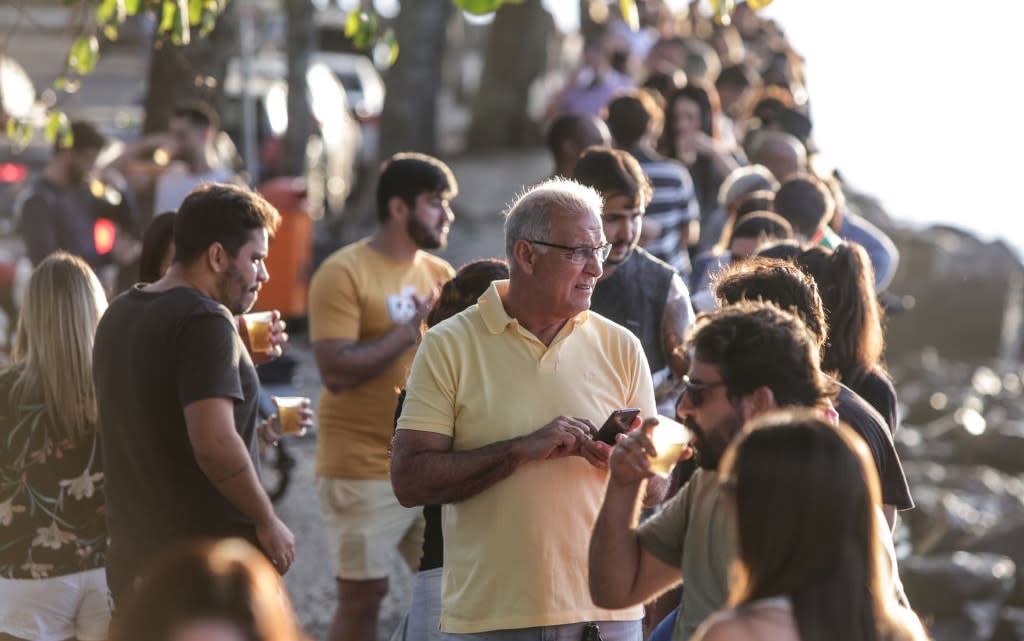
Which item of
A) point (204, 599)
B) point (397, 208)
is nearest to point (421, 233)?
point (397, 208)

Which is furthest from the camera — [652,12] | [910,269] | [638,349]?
[910,269]

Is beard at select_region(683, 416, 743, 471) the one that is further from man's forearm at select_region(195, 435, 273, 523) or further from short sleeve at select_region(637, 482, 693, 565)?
man's forearm at select_region(195, 435, 273, 523)

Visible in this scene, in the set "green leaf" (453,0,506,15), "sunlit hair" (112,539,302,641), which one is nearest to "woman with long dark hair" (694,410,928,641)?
"sunlit hair" (112,539,302,641)

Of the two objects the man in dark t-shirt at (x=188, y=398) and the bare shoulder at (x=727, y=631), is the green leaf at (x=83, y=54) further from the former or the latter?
the bare shoulder at (x=727, y=631)

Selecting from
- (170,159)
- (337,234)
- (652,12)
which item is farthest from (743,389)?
(652,12)

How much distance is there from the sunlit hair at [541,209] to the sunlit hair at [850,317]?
912 millimetres

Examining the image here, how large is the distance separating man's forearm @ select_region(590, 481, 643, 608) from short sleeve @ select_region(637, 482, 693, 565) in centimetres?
4

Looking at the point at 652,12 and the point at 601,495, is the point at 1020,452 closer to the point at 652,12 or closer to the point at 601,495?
the point at 652,12

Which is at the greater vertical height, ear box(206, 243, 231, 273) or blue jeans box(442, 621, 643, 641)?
ear box(206, 243, 231, 273)

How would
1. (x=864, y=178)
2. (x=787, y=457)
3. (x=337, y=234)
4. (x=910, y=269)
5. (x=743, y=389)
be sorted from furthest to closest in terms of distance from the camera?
(x=864, y=178)
(x=910, y=269)
(x=337, y=234)
(x=743, y=389)
(x=787, y=457)

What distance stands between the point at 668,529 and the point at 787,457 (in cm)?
67

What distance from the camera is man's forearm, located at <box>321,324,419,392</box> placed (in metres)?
6.28

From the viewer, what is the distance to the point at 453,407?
448 centimetres

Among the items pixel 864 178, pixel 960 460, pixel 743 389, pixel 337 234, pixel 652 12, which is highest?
pixel 743 389
